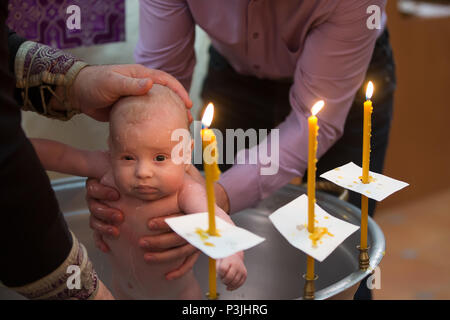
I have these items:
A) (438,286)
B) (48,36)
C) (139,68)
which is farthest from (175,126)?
(438,286)

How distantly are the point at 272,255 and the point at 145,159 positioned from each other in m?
0.24

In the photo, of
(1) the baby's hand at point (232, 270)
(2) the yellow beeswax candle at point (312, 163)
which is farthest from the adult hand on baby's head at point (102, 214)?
(2) the yellow beeswax candle at point (312, 163)

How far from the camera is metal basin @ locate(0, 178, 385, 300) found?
0.75 meters

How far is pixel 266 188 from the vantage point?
3.25 ft

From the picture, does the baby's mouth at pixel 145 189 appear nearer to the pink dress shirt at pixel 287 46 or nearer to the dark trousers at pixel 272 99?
the pink dress shirt at pixel 287 46

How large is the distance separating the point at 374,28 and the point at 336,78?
10 cm

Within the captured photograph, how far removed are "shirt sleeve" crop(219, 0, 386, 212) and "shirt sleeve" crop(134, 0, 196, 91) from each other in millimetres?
207

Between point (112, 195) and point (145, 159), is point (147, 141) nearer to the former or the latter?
point (145, 159)

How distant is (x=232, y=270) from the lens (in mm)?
674
